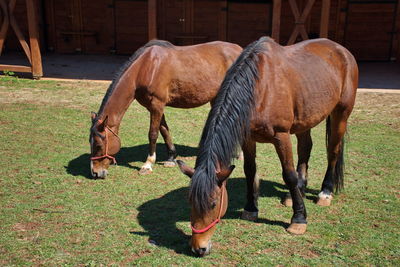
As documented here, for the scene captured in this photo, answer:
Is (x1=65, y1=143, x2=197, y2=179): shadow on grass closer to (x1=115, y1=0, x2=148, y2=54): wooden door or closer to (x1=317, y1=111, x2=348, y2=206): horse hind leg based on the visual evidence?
(x1=317, y1=111, x2=348, y2=206): horse hind leg

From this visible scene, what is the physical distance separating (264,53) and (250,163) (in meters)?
1.22

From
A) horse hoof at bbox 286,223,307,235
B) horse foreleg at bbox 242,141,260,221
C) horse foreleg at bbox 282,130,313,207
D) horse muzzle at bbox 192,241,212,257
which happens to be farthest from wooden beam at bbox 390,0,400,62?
horse muzzle at bbox 192,241,212,257

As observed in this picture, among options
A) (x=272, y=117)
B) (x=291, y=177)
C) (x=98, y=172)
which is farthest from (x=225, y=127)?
(x=98, y=172)

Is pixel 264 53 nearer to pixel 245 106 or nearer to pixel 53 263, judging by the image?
pixel 245 106

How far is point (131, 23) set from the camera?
1519 centimetres

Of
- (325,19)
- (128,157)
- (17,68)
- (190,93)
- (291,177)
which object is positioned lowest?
(128,157)

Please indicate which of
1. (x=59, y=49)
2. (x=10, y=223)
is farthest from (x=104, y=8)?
(x=10, y=223)

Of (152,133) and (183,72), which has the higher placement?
(183,72)

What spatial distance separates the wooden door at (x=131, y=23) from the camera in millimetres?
15039

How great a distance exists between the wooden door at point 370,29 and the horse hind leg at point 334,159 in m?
10.5

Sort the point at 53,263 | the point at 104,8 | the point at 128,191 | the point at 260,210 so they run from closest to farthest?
the point at 53,263 < the point at 260,210 < the point at 128,191 < the point at 104,8

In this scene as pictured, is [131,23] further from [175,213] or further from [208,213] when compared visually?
[208,213]

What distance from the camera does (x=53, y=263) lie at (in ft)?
12.2

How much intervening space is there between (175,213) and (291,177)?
143 cm
